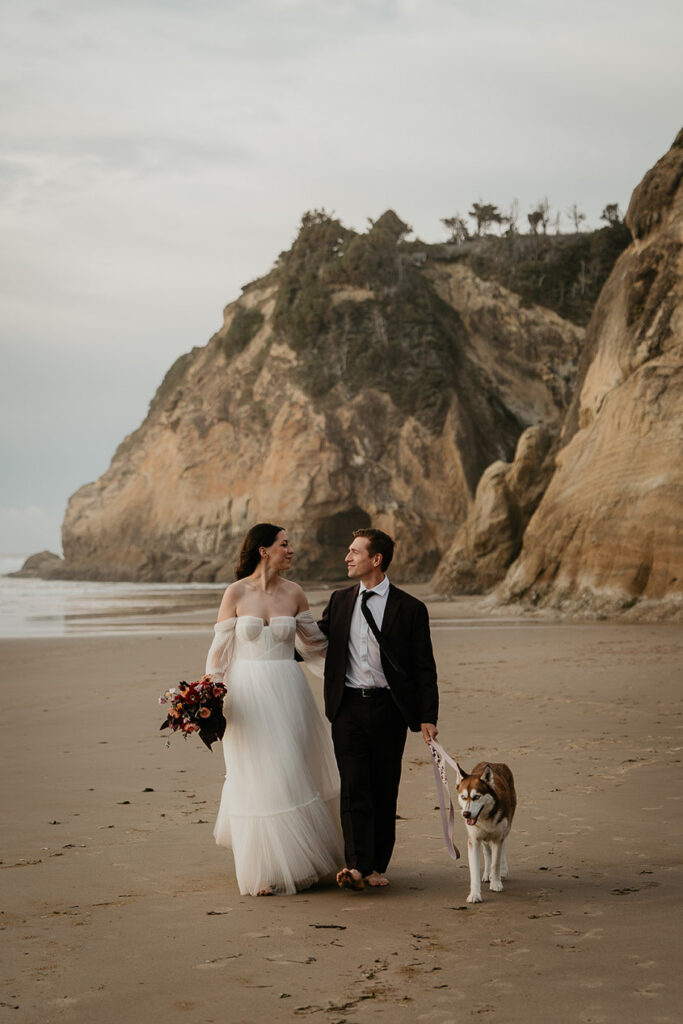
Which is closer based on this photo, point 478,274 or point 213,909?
point 213,909

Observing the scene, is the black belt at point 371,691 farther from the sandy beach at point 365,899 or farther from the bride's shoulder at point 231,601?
the sandy beach at point 365,899

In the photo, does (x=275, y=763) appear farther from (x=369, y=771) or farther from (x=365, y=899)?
(x=365, y=899)

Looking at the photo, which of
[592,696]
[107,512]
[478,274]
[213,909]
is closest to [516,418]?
[478,274]

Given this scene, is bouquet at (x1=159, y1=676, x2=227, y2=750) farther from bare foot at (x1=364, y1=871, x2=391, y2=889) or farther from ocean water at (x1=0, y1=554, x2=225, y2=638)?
ocean water at (x1=0, y1=554, x2=225, y2=638)

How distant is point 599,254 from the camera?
167ft

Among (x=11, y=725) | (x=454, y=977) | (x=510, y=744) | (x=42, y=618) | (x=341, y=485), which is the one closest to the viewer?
(x=454, y=977)

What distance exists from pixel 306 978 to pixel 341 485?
145 ft

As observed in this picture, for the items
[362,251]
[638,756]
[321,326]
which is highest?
[362,251]

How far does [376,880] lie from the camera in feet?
17.0

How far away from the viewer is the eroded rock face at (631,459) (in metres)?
20.0

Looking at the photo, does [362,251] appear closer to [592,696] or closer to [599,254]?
[599,254]

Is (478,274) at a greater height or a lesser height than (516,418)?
greater

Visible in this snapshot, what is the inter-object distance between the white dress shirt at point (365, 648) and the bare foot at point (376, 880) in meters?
0.88

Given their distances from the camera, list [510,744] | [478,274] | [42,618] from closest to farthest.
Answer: [510,744]
[42,618]
[478,274]
